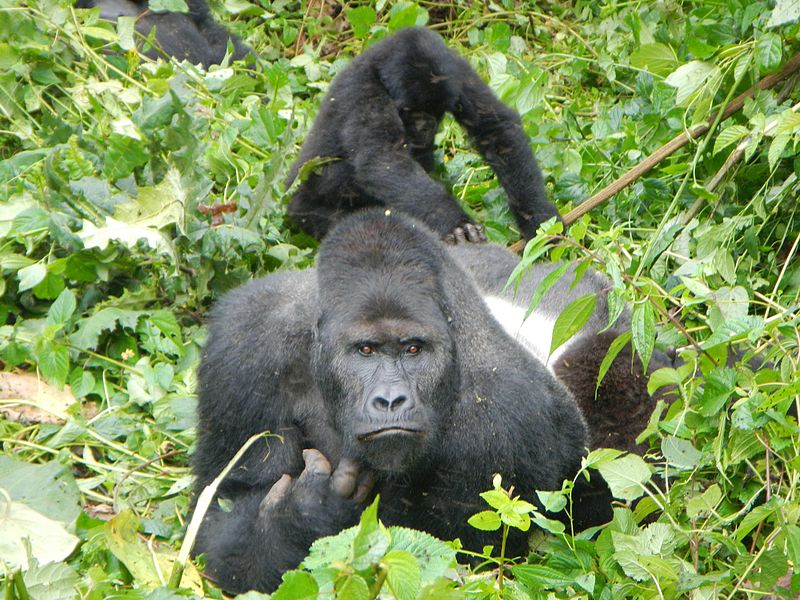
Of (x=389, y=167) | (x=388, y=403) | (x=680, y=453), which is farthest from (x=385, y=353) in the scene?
(x=389, y=167)

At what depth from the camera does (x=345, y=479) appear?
3.31m

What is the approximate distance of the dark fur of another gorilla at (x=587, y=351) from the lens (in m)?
3.90

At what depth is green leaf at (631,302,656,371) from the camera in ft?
9.11

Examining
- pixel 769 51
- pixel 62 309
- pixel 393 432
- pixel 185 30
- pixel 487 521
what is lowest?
pixel 185 30

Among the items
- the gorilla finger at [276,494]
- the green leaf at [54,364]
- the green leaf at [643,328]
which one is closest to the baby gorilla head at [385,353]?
the gorilla finger at [276,494]

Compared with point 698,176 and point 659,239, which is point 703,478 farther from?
point 698,176

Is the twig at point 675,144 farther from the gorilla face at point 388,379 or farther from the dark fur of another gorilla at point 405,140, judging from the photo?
the gorilla face at point 388,379

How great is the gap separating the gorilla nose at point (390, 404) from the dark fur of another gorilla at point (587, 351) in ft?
2.23

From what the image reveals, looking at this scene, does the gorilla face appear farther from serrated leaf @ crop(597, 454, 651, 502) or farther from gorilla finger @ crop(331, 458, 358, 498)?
serrated leaf @ crop(597, 454, 651, 502)

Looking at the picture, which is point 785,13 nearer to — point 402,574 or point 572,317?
point 572,317

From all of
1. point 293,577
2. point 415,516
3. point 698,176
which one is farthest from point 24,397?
point 698,176

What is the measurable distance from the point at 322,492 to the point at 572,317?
3.28 ft

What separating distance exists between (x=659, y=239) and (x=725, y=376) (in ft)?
5.86

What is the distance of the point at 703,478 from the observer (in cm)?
316
